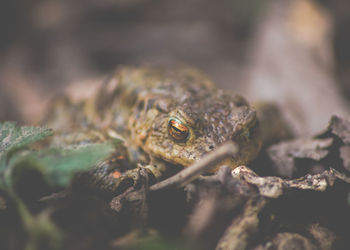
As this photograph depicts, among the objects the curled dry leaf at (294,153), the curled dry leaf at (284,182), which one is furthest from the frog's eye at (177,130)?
the curled dry leaf at (294,153)

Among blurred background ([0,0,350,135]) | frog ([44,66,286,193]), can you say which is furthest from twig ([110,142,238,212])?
blurred background ([0,0,350,135])

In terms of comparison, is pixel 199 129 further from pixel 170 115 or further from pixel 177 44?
pixel 177 44

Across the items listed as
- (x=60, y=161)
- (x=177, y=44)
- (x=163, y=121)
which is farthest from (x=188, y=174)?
(x=177, y=44)

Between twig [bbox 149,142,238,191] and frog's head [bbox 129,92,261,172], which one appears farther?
frog's head [bbox 129,92,261,172]

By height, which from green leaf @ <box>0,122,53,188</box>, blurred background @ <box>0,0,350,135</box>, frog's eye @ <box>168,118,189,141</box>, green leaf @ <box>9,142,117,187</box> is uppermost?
blurred background @ <box>0,0,350,135</box>

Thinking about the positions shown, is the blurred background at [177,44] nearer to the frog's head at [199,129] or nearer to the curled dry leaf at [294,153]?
the curled dry leaf at [294,153]

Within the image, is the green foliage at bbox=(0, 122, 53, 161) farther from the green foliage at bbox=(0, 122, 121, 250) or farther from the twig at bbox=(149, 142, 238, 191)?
the twig at bbox=(149, 142, 238, 191)

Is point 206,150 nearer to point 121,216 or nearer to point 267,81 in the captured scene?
point 121,216
